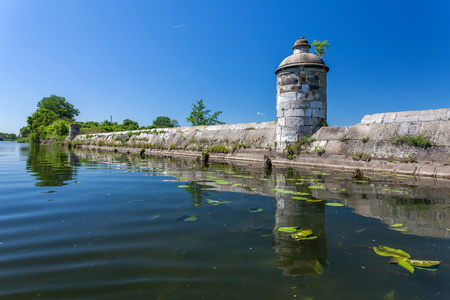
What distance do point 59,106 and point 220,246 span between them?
3254 inches

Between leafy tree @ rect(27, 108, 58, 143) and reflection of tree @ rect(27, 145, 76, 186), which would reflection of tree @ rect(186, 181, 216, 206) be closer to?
reflection of tree @ rect(27, 145, 76, 186)

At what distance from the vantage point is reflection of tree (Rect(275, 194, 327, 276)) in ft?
4.37

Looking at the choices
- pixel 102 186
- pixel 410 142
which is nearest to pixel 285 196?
pixel 102 186

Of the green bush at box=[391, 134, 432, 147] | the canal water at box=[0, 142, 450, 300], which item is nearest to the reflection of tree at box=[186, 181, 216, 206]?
the canal water at box=[0, 142, 450, 300]

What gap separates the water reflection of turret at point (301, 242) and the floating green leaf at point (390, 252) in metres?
0.32

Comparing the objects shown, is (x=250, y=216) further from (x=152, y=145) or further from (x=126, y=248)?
(x=152, y=145)

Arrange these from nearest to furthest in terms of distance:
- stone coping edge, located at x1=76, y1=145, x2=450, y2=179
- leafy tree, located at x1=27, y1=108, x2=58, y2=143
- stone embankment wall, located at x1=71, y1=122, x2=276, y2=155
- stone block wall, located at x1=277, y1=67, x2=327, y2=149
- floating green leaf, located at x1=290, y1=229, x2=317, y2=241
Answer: floating green leaf, located at x1=290, y1=229, x2=317, y2=241 < stone coping edge, located at x1=76, y1=145, x2=450, y2=179 < stone block wall, located at x1=277, y1=67, x2=327, y2=149 < stone embankment wall, located at x1=71, y1=122, x2=276, y2=155 < leafy tree, located at x1=27, y1=108, x2=58, y2=143

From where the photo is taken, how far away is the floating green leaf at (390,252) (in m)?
1.46

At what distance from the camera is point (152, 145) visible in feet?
46.0

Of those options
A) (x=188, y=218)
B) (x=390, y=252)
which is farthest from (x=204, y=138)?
(x=390, y=252)

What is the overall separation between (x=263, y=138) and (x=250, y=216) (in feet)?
22.4

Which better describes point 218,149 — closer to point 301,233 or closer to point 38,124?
point 301,233

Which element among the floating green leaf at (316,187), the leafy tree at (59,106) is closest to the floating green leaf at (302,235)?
the floating green leaf at (316,187)

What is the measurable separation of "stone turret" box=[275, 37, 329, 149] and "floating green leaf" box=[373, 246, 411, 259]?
625 centimetres
